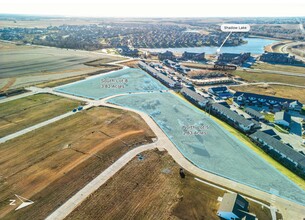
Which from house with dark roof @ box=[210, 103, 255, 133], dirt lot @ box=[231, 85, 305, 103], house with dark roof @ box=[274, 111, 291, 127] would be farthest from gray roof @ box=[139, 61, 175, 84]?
house with dark roof @ box=[274, 111, 291, 127]

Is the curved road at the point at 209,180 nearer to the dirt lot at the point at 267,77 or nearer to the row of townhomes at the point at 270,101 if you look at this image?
the row of townhomes at the point at 270,101

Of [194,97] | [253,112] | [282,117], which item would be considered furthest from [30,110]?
[282,117]

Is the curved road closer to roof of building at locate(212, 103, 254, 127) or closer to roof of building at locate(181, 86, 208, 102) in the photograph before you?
roof of building at locate(212, 103, 254, 127)

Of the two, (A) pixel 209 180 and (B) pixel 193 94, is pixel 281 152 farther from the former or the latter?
(B) pixel 193 94

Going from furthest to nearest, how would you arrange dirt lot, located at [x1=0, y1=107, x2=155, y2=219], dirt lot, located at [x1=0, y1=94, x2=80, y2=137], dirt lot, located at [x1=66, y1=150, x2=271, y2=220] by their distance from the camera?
dirt lot, located at [x1=0, y1=94, x2=80, y2=137] < dirt lot, located at [x1=0, y1=107, x2=155, y2=219] < dirt lot, located at [x1=66, y1=150, x2=271, y2=220]

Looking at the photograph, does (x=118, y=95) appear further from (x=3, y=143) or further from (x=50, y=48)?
(x=50, y=48)

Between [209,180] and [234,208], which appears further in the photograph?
[209,180]
